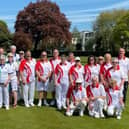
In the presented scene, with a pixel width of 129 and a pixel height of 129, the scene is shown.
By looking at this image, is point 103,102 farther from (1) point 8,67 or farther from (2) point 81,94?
(1) point 8,67

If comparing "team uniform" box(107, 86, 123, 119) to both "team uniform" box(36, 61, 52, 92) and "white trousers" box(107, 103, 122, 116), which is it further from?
"team uniform" box(36, 61, 52, 92)

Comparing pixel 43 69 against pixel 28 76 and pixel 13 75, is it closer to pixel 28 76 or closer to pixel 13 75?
pixel 28 76

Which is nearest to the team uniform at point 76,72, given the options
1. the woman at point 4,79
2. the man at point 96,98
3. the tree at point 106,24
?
the man at point 96,98

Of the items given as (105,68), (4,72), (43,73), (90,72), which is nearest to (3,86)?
(4,72)

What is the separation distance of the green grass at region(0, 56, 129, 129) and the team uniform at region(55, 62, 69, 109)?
49 cm

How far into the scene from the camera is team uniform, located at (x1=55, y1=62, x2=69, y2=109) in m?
12.7

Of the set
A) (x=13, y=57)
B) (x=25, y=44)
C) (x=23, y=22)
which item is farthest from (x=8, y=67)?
(x=23, y=22)

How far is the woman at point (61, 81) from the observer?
12742 mm

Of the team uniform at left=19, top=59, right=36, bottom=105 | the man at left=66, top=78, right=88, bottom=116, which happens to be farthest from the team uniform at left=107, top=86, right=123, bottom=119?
the team uniform at left=19, top=59, right=36, bottom=105

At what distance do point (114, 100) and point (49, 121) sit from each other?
2070 millimetres

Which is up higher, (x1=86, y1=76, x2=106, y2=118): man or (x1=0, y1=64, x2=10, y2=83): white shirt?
(x1=0, y1=64, x2=10, y2=83): white shirt

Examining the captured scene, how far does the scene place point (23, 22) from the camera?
77.3 metres

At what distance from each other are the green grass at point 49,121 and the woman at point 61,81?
49 cm

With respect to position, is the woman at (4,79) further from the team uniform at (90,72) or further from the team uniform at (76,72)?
the team uniform at (90,72)
